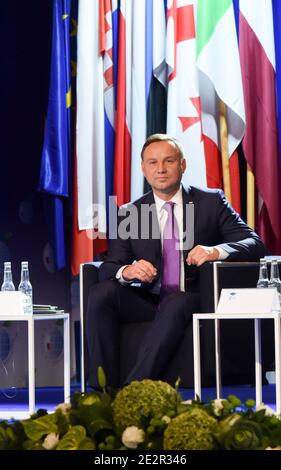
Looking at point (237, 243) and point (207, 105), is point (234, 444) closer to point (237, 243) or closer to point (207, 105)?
point (237, 243)

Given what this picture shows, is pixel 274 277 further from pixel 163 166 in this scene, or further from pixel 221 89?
pixel 221 89

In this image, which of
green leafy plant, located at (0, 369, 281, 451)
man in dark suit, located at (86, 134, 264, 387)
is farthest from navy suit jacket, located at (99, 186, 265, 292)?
green leafy plant, located at (0, 369, 281, 451)

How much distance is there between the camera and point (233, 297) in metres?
3.61

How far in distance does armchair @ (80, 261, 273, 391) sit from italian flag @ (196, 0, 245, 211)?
3.92ft

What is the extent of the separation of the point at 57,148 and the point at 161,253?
4.53 ft

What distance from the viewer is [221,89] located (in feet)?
18.0

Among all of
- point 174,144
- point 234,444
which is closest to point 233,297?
point 174,144

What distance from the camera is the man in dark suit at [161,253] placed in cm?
409

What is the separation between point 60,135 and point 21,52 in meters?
0.61

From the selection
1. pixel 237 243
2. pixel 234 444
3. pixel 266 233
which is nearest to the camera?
pixel 234 444

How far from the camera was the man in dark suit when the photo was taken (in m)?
4.09

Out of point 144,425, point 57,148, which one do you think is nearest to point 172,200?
point 57,148

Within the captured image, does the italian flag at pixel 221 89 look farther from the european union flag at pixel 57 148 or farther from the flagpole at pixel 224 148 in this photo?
the european union flag at pixel 57 148

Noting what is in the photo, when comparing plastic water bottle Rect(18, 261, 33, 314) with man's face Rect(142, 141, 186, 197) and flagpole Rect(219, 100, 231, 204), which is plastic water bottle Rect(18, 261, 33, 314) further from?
flagpole Rect(219, 100, 231, 204)
